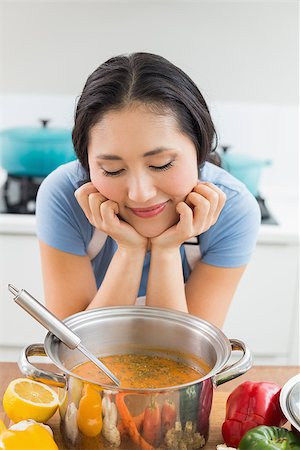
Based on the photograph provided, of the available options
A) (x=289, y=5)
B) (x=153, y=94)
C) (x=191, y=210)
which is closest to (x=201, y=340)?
(x=191, y=210)

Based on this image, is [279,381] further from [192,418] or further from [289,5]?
[289,5]

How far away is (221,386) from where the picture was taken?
134cm

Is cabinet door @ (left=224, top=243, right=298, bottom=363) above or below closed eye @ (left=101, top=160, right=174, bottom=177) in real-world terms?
below

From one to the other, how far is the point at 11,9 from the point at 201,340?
152 centimetres

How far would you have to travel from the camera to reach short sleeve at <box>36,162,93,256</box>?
1526 millimetres

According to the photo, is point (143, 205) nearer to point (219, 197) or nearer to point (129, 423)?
point (219, 197)

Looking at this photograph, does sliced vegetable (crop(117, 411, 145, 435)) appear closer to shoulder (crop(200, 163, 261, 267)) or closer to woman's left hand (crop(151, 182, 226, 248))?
woman's left hand (crop(151, 182, 226, 248))

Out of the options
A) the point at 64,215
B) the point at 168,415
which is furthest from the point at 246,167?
the point at 168,415

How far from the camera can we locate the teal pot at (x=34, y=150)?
249 centimetres

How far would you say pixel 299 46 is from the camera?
246 centimetres

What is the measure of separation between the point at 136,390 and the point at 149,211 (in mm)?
442

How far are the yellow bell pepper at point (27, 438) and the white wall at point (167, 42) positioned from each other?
58.6 inches

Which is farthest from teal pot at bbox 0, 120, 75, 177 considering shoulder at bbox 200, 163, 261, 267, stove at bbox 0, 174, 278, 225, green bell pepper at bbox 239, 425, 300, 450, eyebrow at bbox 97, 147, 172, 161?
green bell pepper at bbox 239, 425, 300, 450

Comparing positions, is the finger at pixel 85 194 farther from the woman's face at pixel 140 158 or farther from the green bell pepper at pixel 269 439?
the green bell pepper at pixel 269 439
